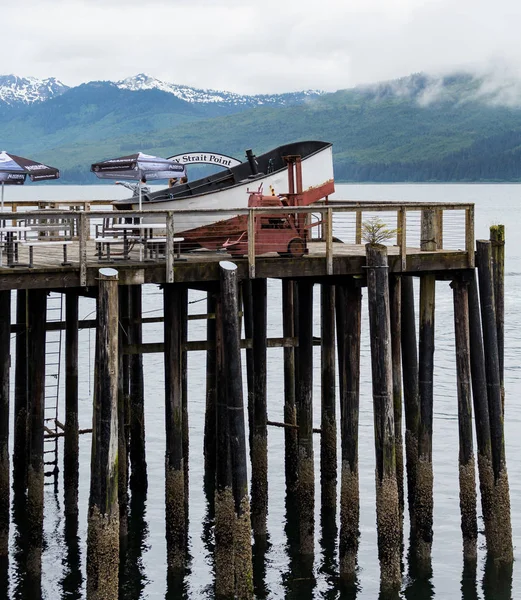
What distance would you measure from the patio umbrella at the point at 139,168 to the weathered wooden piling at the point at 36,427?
3.00m

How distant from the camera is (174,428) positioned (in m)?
21.3

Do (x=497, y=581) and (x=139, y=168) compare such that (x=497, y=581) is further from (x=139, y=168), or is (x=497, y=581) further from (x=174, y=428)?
(x=139, y=168)

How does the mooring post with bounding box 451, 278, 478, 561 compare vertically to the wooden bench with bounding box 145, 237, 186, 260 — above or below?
below

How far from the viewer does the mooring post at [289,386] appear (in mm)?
27016

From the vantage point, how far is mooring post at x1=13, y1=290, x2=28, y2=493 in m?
26.0

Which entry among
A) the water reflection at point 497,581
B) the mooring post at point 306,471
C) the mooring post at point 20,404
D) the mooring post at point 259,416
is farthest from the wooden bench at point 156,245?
the water reflection at point 497,581

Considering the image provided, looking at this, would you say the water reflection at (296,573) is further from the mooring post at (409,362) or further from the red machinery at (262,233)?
the red machinery at (262,233)

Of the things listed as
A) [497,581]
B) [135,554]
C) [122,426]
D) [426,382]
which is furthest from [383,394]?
[135,554]

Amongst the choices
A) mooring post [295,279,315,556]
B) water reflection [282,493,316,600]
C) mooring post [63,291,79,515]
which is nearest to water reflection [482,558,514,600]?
water reflection [282,493,316,600]

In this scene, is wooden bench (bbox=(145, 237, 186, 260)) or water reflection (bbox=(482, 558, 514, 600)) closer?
wooden bench (bbox=(145, 237, 186, 260))

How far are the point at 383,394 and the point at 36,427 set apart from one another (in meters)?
6.14

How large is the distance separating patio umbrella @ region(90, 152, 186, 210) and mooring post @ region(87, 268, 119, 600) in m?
5.46

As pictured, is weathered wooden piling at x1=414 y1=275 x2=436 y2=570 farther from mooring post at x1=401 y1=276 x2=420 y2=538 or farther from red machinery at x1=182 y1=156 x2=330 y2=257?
red machinery at x1=182 y1=156 x2=330 y2=257

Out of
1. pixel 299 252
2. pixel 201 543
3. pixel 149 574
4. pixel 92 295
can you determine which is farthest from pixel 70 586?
pixel 299 252
